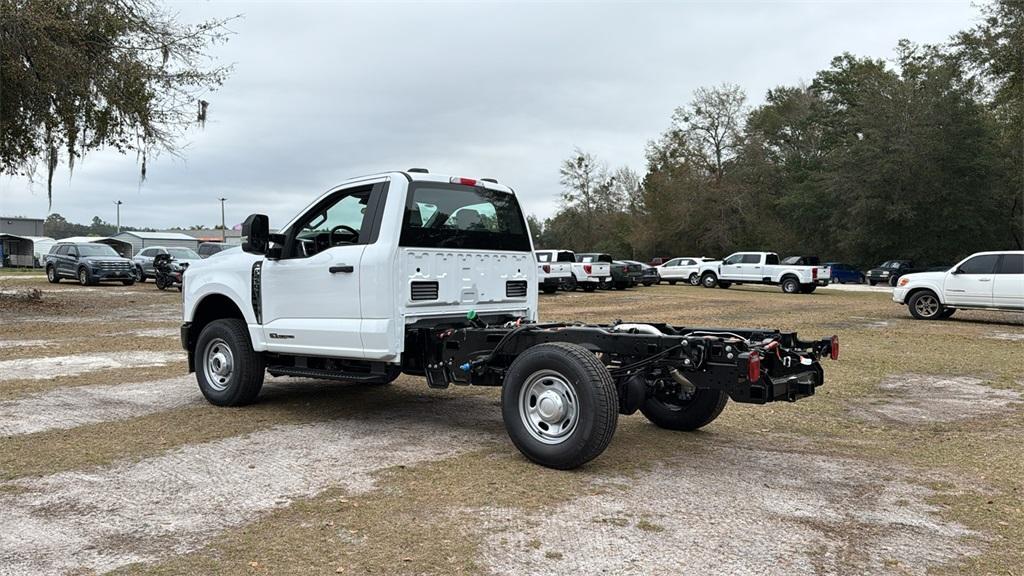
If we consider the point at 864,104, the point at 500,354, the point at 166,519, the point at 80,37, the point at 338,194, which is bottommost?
the point at 166,519

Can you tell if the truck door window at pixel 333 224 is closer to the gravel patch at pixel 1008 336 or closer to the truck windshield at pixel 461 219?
the truck windshield at pixel 461 219

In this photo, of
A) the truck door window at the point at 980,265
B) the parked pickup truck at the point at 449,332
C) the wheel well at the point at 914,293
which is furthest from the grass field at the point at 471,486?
the wheel well at the point at 914,293

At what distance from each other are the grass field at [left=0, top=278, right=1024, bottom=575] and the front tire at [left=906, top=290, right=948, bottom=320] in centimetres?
1007

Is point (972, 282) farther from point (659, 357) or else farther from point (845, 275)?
point (845, 275)

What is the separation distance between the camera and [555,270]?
3061 centimetres

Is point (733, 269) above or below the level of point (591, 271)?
above

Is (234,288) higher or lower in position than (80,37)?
lower

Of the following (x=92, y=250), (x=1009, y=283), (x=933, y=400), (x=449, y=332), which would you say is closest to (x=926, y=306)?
(x=1009, y=283)

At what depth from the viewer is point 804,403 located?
8.04 m

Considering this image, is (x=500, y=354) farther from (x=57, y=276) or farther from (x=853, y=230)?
(x=853, y=230)

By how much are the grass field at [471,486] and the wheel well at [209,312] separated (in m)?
0.67

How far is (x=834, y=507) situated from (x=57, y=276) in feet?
111

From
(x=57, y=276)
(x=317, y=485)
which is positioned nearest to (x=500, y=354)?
(x=317, y=485)

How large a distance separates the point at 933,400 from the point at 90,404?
887 cm
